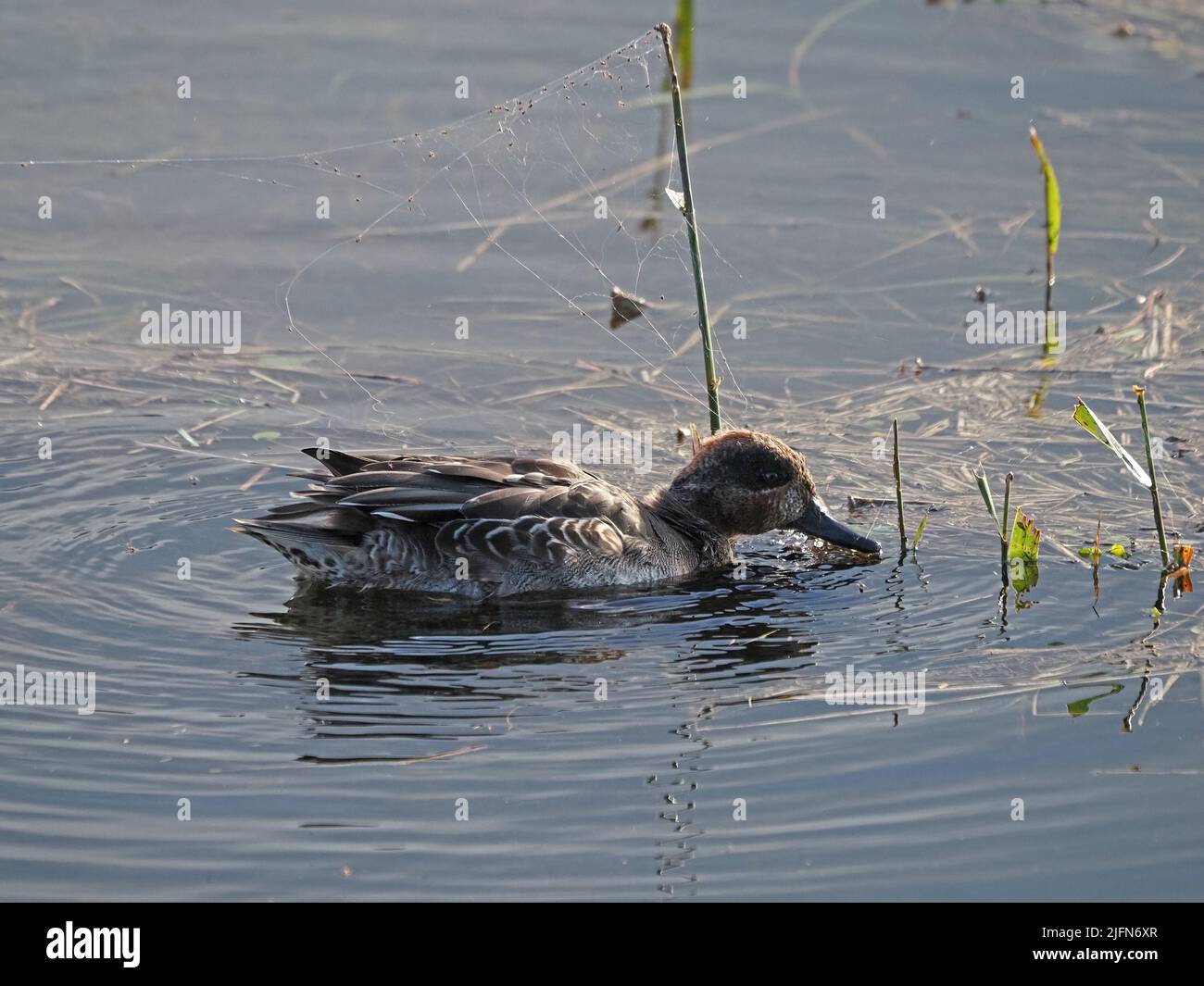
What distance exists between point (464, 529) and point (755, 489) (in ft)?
5.38

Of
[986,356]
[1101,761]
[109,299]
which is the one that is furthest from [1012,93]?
[1101,761]

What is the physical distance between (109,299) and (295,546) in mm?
3694

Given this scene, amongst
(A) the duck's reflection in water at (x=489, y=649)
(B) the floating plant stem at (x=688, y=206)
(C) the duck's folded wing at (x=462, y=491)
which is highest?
(B) the floating plant stem at (x=688, y=206)

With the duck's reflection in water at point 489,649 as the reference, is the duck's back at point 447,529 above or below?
above

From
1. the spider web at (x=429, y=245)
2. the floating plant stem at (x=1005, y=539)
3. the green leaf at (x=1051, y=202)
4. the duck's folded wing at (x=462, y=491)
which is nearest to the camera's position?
the floating plant stem at (x=1005, y=539)

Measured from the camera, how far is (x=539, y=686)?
7.68 m

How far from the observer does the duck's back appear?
8758 millimetres

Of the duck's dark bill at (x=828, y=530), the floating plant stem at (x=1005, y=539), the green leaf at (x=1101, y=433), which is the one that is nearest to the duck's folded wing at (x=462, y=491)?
the duck's dark bill at (x=828, y=530)

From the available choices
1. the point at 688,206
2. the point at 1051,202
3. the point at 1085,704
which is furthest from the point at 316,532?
the point at 1051,202

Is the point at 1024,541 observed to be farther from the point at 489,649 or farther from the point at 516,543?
the point at 489,649

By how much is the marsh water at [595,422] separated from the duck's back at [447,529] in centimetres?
18

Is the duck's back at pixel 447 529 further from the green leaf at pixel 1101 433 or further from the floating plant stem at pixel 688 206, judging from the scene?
the green leaf at pixel 1101 433

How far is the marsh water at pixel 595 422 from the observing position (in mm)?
6625

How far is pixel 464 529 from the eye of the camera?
876cm
